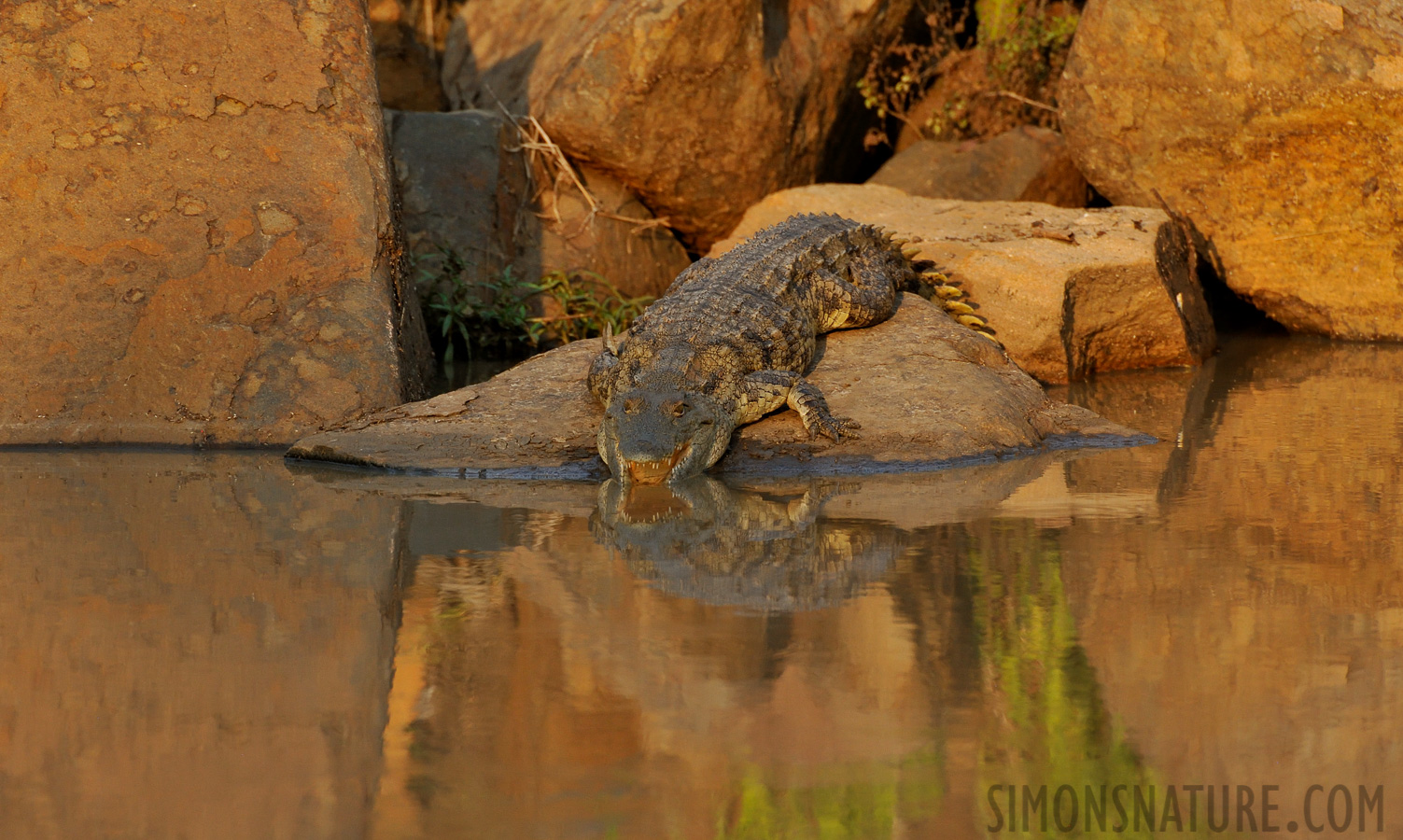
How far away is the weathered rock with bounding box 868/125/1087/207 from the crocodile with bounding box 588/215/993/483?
1.77m

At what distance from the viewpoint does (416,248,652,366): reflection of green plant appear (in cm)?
793

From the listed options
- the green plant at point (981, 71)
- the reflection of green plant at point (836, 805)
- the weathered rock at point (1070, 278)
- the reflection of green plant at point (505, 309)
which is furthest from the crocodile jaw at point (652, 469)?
the green plant at point (981, 71)

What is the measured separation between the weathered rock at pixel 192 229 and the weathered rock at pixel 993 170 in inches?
159

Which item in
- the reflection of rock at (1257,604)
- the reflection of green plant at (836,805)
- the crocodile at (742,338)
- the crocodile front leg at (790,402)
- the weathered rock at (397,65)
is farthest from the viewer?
the weathered rock at (397,65)

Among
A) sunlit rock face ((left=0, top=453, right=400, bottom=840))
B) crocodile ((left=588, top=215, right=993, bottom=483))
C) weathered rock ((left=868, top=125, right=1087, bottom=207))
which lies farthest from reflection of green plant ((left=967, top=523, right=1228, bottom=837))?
weathered rock ((left=868, top=125, right=1087, bottom=207))

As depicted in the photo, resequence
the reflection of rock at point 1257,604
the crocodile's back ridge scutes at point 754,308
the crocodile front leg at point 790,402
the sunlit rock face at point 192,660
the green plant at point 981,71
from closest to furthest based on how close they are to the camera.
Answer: the sunlit rock face at point 192,660 → the reflection of rock at point 1257,604 → the crocodile front leg at point 790,402 → the crocodile's back ridge scutes at point 754,308 → the green plant at point 981,71

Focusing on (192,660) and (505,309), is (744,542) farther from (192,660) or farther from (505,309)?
(505,309)

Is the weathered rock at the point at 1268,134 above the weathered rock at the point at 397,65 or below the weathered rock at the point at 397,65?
below

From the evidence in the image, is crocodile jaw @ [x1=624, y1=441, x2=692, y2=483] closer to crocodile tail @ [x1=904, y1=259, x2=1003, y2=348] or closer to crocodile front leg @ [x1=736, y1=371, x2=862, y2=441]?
crocodile front leg @ [x1=736, y1=371, x2=862, y2=441]

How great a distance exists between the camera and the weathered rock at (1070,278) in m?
6.94

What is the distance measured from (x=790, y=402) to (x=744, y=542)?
1.55m

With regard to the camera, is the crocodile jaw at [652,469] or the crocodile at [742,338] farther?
the crocodile at [742,338]

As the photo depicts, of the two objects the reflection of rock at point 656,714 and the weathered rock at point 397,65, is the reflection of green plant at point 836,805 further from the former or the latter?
the weathered rock at point 397,65

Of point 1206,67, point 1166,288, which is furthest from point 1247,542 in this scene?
point 1206,67
